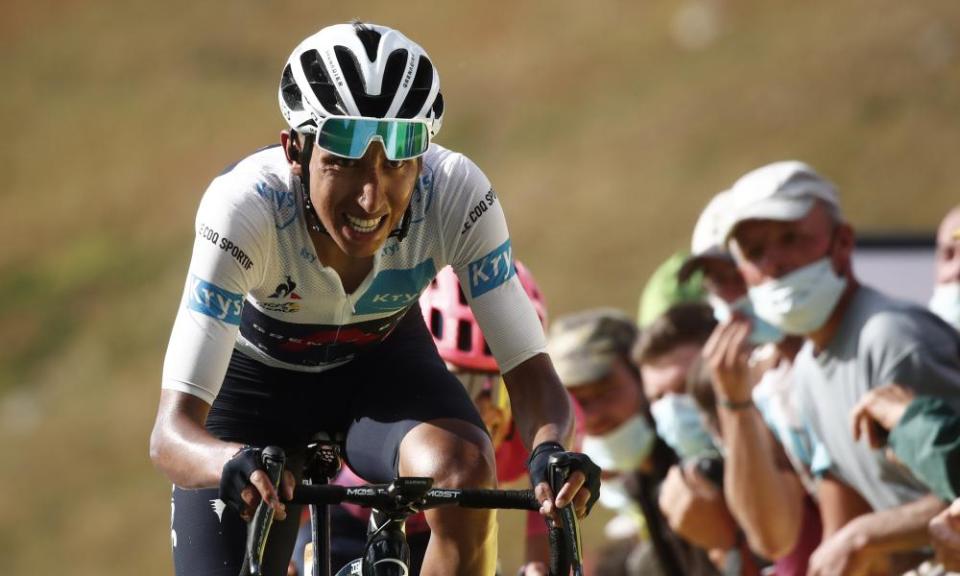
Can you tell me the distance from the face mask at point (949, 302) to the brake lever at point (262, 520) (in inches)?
188

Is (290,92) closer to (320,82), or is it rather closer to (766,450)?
(320,82)

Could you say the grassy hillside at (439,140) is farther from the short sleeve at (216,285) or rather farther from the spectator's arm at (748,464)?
the short sleeve at (216,285)

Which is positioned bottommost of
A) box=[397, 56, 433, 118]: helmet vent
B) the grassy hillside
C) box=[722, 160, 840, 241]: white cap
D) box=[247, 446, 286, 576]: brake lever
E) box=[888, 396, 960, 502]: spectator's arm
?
the grassy hillside

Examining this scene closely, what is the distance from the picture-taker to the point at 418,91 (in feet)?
16.5

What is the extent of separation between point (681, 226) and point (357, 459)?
73.0 ft

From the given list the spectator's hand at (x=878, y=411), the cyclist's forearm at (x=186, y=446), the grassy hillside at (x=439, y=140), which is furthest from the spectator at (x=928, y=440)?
the grassy hillside at (x=439, y=140)

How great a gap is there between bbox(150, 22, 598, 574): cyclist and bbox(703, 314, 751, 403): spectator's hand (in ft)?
7.10

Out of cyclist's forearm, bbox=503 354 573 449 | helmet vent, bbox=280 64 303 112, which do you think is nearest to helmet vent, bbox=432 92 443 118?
helmet vent, bbox=280 64 303 112

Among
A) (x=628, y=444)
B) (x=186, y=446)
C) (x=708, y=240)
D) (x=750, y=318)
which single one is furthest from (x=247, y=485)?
(x=708, y=240)

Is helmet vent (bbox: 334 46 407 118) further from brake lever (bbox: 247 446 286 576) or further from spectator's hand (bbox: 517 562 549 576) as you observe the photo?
spectator's hand (bbox: 517 562 549 576)

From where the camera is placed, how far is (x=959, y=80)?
95.4 ft

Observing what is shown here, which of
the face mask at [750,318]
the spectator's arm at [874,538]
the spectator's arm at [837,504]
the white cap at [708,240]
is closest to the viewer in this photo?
the spectator's arm at [874,538]

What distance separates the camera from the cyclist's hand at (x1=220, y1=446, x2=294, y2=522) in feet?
13.7

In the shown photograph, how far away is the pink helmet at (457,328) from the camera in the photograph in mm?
6992
